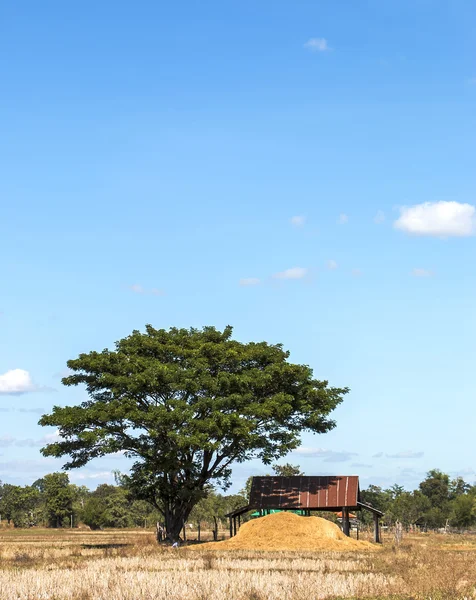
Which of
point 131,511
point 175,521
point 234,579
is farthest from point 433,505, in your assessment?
point 234,579

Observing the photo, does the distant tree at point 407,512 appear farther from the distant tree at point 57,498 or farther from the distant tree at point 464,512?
the distant tree at point 57,498

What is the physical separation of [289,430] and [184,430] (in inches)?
413

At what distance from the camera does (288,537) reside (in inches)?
2016

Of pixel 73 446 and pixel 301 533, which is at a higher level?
pixel 73 446

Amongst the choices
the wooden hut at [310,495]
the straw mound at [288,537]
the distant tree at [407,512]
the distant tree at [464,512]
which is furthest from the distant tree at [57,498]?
the straw mound at [288,537]

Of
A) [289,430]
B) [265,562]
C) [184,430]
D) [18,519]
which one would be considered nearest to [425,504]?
[18,519]

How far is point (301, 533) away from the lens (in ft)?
170

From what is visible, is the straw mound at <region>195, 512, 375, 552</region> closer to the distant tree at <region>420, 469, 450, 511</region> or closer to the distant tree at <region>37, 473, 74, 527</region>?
the distant tree at <region>37, 473, 74, 527</region>

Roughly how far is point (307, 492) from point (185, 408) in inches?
570

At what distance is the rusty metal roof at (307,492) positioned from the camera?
59.8 m

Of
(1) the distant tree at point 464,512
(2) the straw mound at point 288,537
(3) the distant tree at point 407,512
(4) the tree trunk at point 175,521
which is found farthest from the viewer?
(3) the distant tree at point 407,512

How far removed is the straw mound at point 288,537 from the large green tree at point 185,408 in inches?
193

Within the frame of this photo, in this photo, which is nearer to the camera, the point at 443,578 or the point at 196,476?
the point at 443,578

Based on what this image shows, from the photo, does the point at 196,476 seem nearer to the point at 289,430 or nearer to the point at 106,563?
the point at 289,430
